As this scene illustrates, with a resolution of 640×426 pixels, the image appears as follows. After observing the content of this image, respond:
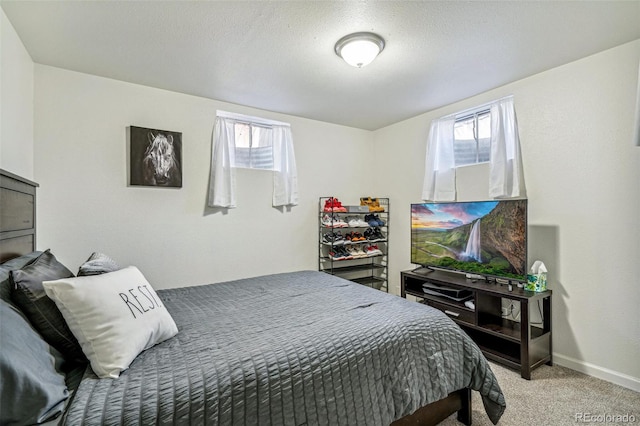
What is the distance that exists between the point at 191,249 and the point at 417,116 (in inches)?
118

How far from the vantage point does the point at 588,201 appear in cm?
238

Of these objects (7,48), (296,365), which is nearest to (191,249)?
(7,48)

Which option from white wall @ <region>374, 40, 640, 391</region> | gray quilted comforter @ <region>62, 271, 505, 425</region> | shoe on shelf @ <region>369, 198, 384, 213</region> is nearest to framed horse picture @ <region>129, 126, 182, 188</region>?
gray quilted comforter @ <region>62, 271, 505, 425</region>

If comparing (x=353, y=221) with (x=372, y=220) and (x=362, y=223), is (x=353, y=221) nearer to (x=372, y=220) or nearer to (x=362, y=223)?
Result: (x=362, y=223)

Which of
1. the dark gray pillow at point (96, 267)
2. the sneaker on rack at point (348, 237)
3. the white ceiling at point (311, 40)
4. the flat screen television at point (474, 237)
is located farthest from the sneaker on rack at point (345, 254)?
the dark gray pillow at point (96, 267)

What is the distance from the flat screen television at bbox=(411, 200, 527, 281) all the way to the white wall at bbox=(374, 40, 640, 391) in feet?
1.07

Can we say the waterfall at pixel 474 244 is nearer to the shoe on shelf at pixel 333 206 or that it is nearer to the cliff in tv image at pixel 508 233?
the cliff in tv image at pixel 508 233

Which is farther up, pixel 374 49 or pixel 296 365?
pixel 374 49

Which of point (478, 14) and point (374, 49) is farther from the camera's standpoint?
point (374, 49)

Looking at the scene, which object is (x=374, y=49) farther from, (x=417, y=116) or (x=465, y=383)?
(x=465, y=383)

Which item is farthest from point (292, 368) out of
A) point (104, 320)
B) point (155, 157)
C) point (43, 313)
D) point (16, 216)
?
point (155, 157)

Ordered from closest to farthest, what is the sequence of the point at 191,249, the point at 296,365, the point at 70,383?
the point at 70,383
the point at 296,365
the point at 191,249

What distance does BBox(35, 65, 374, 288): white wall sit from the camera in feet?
8.23

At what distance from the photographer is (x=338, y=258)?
3727 millimetres
